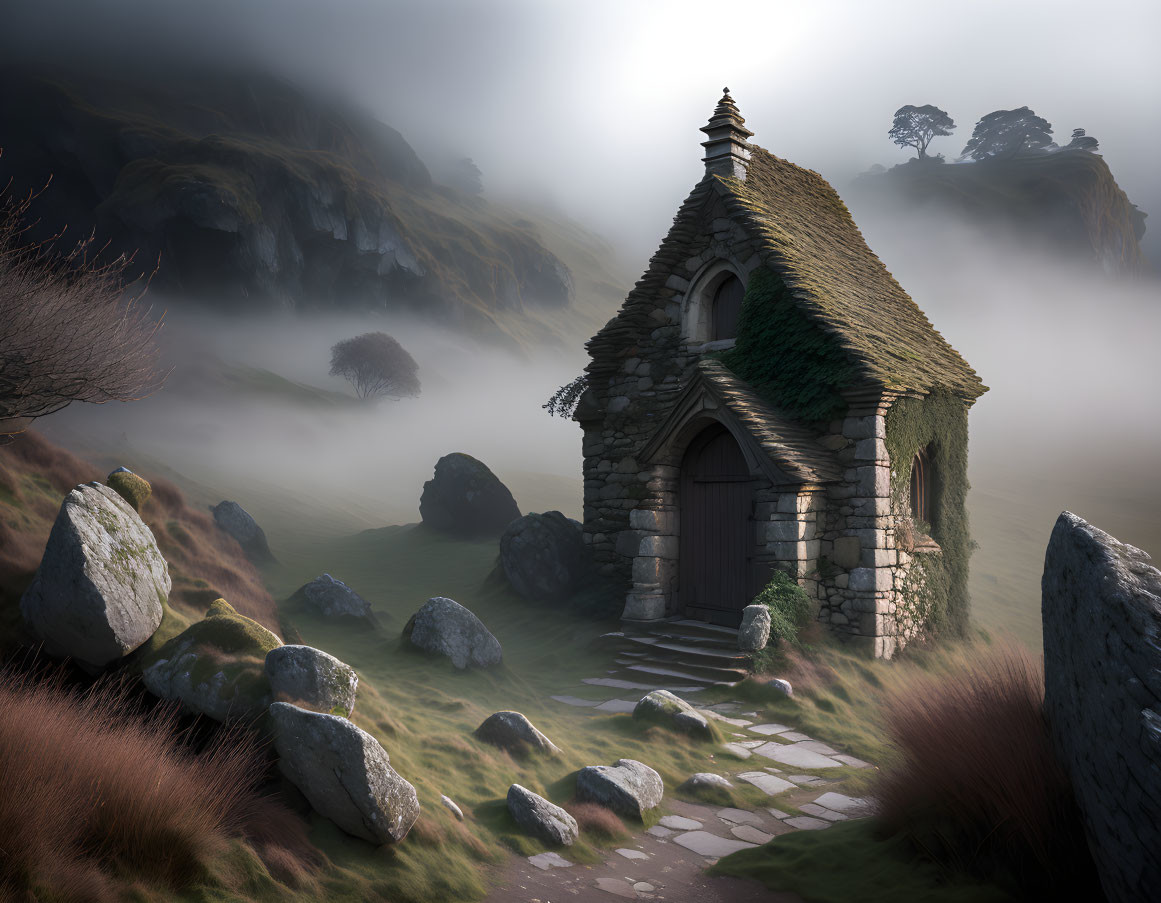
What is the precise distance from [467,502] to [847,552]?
43.4ft

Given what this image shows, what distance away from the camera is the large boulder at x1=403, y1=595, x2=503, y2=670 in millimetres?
9961

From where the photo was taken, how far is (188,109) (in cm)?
6072

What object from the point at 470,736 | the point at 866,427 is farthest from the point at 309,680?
the point at 866,427

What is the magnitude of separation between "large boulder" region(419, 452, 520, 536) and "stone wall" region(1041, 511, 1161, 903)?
19185 mm

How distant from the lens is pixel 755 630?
10.6 metres

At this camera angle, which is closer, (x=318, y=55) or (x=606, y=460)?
(x=606, y=460)

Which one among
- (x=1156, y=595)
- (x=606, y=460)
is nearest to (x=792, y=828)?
(x=1156, y=595)

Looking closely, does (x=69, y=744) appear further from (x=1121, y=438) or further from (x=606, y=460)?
(x=1121, y=438)

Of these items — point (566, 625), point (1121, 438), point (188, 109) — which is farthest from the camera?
point (188, 109)

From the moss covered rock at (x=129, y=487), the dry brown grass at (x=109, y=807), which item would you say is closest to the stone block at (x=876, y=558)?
the dry brown grass at (x=109, y=807)

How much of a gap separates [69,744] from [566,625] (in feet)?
34.8

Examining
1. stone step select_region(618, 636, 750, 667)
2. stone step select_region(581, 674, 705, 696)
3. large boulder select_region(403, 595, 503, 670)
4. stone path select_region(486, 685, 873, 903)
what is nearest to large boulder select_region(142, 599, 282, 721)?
stone path select_region(486, 685, 873, 903)

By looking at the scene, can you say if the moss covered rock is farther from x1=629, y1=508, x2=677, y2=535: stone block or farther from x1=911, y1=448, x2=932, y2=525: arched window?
x1=911, y1=448, x2=932, y2=525: arched window

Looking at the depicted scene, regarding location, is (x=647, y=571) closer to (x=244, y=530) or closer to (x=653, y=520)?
(x=653, y=520)
